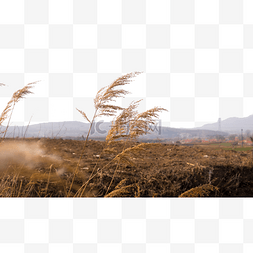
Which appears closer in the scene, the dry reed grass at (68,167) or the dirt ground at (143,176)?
the dry reed grass at (68,167)

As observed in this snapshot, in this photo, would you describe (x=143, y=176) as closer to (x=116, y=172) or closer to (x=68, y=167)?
(x=116, y=172)

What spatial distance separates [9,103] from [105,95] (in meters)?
1.80

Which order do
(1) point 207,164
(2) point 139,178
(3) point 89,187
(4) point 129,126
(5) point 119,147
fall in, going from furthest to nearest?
(5) point 119,147
(1) point 207,164
(2) point 139,178
(3) point 89,187
(4) point 129,126

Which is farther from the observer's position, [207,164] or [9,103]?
[207,164]

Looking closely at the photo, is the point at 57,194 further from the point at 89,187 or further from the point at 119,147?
the point at 119,147

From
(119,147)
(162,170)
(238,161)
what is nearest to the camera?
(162,170)

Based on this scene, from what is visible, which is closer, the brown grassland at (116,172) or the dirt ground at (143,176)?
the brown grassland at (116,172)

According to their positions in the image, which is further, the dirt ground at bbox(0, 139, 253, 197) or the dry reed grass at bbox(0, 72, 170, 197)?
the dirt ground at bbox(0, 139, 253, 197)

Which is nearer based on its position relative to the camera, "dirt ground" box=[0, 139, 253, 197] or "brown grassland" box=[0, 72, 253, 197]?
"brown grassland" box=[0, 72, 253, 197]

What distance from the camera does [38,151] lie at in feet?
18.2

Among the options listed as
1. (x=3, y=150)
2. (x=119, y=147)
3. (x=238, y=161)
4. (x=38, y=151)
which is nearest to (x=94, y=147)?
(x=119, y=147)

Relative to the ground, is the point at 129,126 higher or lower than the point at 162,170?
higher

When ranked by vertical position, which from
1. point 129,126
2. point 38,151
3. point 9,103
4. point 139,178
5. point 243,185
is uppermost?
point 9,103

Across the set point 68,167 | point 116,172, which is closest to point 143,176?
point 116,172
